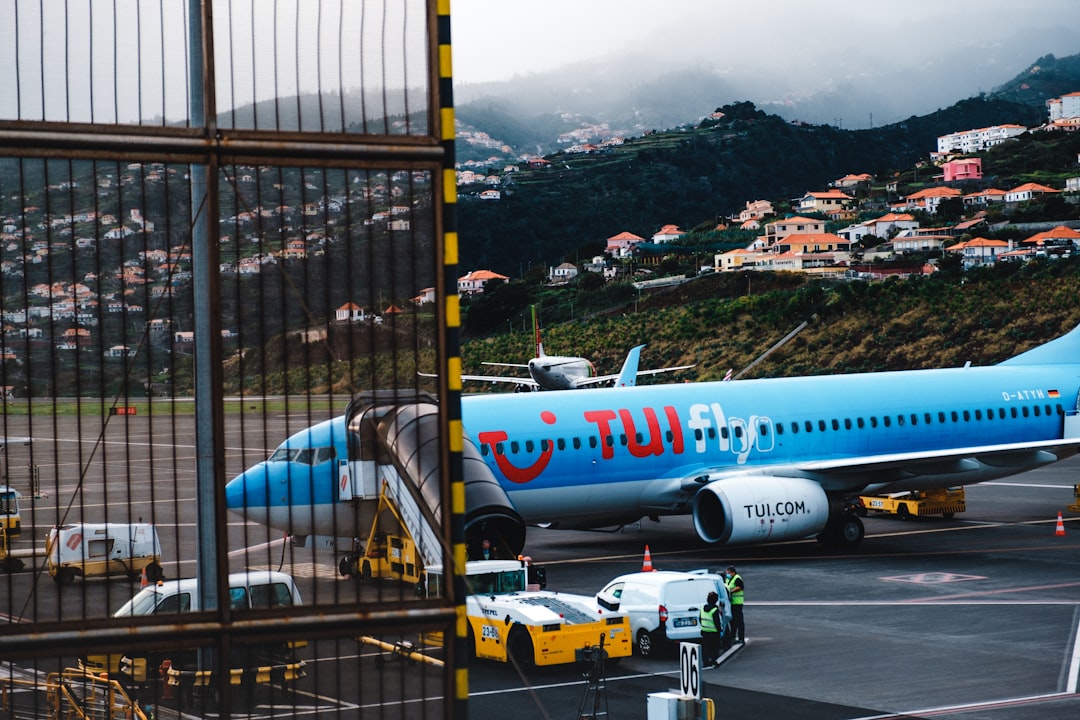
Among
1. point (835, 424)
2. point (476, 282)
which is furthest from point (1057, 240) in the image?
point (835, 424)

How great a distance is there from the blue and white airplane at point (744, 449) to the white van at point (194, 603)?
16908mm

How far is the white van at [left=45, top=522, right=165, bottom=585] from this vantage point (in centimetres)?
780

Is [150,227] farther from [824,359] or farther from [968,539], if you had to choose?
[824,359]

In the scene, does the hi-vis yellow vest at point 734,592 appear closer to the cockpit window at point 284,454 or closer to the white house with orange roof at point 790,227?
the cockpit window at point 284,454

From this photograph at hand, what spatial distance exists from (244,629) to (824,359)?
90.5 m

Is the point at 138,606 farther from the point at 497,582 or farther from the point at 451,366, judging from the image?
the point at 497,582

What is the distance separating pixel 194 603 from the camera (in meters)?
8.79

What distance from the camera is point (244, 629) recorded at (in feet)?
26.4

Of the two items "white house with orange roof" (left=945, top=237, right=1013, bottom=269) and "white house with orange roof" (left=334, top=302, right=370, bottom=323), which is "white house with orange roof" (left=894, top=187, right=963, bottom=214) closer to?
"white house with orange roof" (left=945, top=237, right=1013, bottom=269)

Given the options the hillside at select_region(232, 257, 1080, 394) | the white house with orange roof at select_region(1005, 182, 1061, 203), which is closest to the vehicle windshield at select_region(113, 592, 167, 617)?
the hillside at select_region(232, 257, 1080, 394)

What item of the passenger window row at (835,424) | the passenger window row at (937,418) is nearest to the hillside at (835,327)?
the passenger window row at (937,418)

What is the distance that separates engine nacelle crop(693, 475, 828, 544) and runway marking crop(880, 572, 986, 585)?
304 centimetres

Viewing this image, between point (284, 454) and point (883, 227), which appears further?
point (883, 227)

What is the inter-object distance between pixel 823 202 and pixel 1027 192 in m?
48.2
